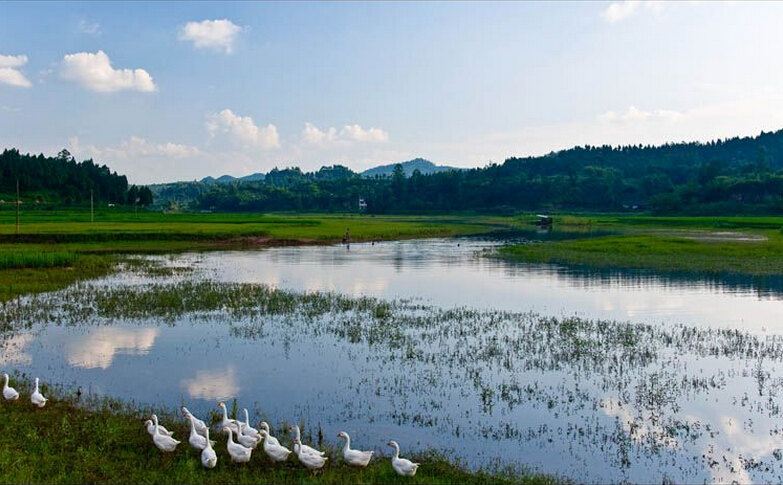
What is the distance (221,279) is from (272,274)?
5.11 m

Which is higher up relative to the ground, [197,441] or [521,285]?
[197,441]

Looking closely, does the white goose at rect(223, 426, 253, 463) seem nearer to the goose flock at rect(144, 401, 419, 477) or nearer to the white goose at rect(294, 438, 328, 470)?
the goose flock at rect(144, 401, 419, 477)

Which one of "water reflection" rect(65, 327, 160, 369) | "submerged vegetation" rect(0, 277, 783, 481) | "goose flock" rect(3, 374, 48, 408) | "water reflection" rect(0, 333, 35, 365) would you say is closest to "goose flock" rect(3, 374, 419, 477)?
"submerged vegetation" rect(0, 277, 783, 481)

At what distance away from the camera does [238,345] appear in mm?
26750

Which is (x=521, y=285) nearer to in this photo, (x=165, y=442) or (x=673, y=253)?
(x=673, y=253)

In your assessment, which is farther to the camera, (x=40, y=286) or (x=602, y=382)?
(x=40, y=286)

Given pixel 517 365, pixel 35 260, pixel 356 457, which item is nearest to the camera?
pixel 356 457

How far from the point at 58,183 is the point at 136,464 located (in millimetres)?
163395

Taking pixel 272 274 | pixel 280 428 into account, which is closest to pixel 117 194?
pixel 272 274

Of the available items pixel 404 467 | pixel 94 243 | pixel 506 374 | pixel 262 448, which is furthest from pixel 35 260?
pixel 404 467

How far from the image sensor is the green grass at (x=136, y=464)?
1320cm

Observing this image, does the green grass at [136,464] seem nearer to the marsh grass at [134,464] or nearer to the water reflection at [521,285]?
the marsh grass at [134,464]

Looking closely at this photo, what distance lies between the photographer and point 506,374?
22.6m

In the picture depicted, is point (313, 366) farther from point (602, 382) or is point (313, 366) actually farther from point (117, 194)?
point (117, 194)
